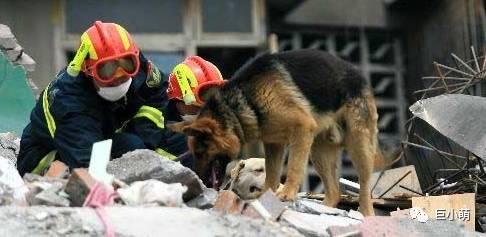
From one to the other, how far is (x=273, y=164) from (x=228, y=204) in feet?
5.08

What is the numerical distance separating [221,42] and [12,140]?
460 cm

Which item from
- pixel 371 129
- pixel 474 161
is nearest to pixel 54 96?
pixel 371 129

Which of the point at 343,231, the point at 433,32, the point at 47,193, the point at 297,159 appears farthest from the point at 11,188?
the point at 433,32

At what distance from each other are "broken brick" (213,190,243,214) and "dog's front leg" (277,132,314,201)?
108 cm

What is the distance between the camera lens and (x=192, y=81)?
761cm

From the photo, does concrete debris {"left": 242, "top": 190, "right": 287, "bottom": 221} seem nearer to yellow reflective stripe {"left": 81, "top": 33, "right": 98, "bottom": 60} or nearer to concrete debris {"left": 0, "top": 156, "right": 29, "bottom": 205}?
concrete debris {"left": 0, "top": 156, "right": 29, "bottom": 205}

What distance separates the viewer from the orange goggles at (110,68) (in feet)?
20.6

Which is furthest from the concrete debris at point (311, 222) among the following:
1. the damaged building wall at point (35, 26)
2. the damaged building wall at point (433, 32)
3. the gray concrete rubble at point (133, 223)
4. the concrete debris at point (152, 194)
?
the damaged building wall at point (35, 26)

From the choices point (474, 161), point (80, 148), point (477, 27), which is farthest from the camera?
point (477, 27)

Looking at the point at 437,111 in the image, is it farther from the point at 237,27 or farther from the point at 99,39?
the point at 237,27

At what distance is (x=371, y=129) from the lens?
6.94 meters

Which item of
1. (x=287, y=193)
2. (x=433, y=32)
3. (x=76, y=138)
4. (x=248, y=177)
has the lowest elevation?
(x=248, y=177)

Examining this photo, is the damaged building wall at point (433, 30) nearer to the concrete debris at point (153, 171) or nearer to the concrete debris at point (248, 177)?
the concrete debris at point (248, 177)

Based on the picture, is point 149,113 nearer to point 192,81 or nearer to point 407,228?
point 192,81
